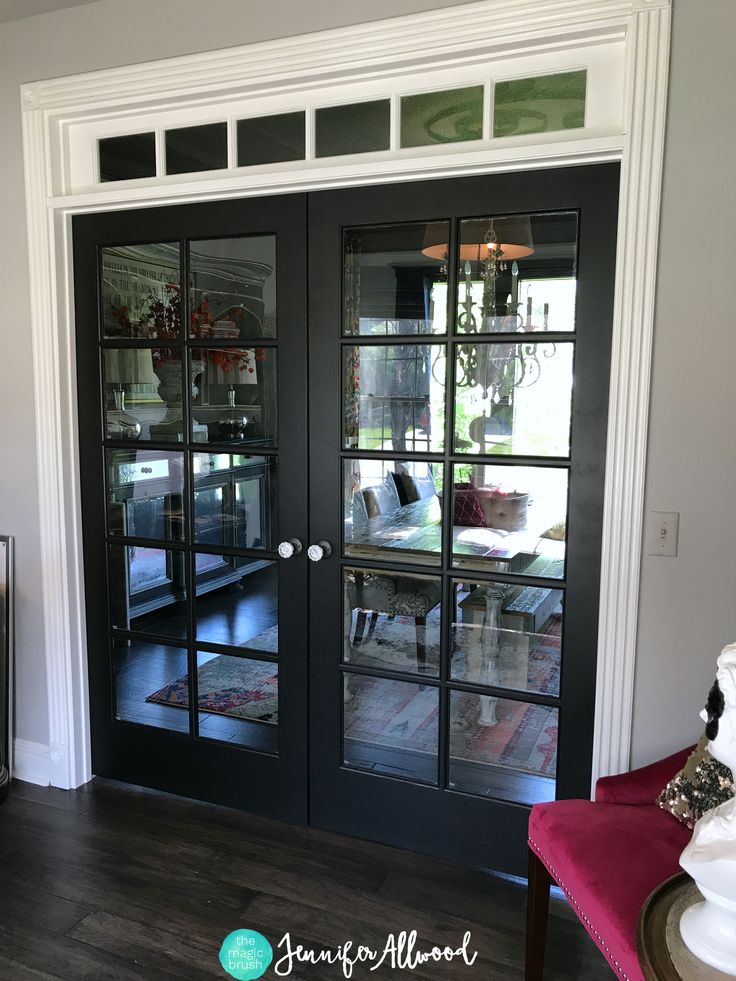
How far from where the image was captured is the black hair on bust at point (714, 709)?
1226mm

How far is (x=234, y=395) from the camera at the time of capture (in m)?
2.60

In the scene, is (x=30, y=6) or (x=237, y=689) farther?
(x=237, y=689)

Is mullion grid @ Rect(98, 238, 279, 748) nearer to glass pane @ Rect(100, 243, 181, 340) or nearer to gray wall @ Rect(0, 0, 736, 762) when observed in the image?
glass pane @ Rect(100, 243, 181, 340)

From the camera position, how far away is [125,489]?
9.23 ft

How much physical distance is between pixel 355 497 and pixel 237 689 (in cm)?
88

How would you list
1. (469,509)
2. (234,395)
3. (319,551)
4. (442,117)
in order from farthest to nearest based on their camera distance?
(234,395) → (319,551) → (469,509) → (442,117)

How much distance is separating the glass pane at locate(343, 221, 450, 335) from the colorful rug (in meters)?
1.26

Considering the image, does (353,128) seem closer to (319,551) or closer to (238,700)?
(319,551)

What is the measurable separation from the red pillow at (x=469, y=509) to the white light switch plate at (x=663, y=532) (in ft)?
1.64

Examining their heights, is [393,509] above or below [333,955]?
above

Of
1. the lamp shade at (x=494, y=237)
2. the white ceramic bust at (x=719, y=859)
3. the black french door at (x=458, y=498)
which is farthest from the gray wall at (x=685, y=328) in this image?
the white ceramic bust at (x=719, y=859)

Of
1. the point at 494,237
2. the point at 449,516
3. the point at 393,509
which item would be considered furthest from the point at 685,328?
the point at 393,509

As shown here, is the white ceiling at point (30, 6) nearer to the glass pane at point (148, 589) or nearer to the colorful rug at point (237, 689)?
the glass pane at point (148, 589)

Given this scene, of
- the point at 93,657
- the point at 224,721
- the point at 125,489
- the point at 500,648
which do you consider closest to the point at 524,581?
the point at 500,648
